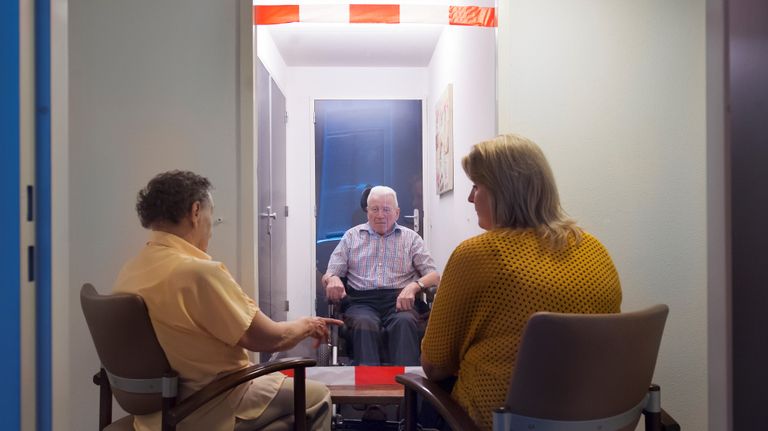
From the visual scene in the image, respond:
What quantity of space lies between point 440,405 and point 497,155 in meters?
0.69

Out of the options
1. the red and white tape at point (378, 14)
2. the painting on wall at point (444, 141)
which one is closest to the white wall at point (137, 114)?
the red and white tape at point (378, 14)

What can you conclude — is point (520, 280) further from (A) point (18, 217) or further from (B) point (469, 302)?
(A) point (18, 217)

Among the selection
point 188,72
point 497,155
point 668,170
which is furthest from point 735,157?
point 188,72

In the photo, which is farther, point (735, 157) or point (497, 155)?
point (497, 155)

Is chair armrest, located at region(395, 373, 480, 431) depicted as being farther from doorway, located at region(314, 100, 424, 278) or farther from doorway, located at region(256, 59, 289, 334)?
doorway, located at region(314, 100, 424, 278)

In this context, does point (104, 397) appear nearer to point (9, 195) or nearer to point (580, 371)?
point (9, 195)

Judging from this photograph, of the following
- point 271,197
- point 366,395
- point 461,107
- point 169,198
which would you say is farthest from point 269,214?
point 169,198

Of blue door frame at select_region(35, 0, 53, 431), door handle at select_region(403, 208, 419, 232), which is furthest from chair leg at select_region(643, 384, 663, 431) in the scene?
door handle at select_region(403, 208, 419, 232)

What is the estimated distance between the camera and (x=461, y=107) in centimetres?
431

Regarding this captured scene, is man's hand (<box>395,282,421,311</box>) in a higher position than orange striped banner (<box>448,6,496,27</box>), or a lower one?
lower

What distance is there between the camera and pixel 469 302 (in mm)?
1698

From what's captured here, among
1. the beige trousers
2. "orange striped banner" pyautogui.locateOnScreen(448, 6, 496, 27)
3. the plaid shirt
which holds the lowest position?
the beige trousers

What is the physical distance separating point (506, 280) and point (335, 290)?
85.6 inches

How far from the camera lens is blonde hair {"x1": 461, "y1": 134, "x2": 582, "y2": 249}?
70.1 inches
